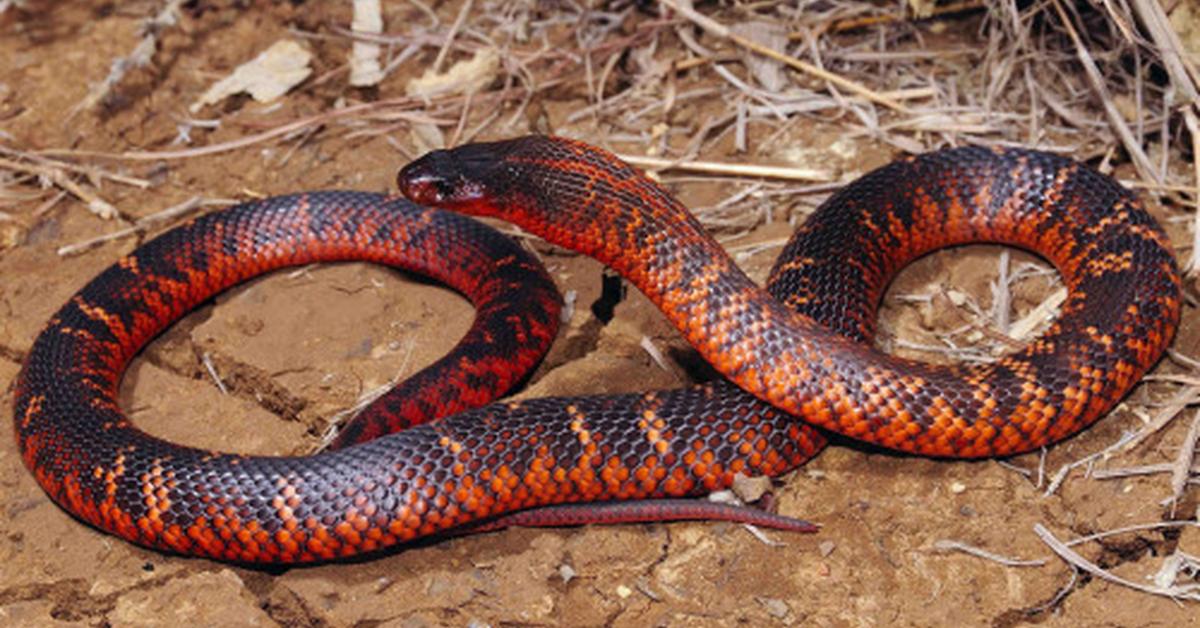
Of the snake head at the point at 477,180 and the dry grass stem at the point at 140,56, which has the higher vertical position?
the snake head at the point at 477,180

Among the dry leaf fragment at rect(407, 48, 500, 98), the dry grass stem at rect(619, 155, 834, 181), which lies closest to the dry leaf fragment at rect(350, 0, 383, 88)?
the dry leaf fragment at rect(407, 48, 500, 98)

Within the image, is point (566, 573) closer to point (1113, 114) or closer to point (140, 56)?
point (1113, 114)

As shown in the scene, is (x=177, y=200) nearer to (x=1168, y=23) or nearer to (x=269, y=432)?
(x=269, y=432)

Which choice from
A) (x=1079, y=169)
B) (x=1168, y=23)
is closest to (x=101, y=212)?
(x=1079, y=169)

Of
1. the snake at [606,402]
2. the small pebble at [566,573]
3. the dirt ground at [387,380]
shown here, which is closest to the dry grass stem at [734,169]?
the dirt ground at [387,380]

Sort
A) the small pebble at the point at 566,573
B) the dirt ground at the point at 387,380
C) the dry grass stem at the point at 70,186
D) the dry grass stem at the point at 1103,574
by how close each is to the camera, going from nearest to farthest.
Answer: the dry grass stem at the point at 1103,574
the dirt ground at the point at 387,380
the small pebble at the point at 566,573
the dry grass stem at the point at 70,186

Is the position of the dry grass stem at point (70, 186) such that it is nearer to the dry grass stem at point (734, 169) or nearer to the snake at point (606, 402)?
the snake at point (606, 402)

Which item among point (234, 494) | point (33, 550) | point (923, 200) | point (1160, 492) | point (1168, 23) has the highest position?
point (1168, 23)
